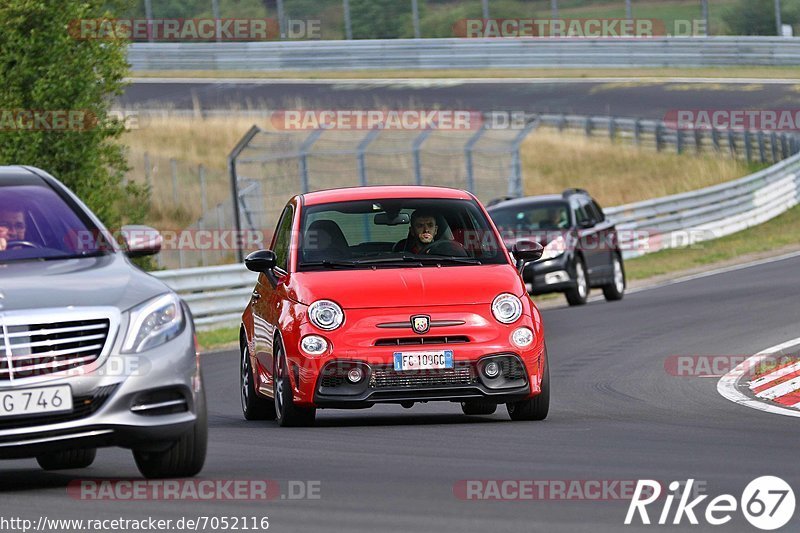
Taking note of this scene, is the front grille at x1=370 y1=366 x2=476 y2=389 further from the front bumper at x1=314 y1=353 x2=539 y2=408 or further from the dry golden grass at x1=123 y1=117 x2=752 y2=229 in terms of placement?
the dry golden grass at x1=123 y1=117 x2=752 y2=229

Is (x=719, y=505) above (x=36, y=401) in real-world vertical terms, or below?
below

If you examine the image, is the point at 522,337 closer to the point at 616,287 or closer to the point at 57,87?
the point at 57,87

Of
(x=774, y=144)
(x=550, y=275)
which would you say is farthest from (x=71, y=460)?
(x=774, y=144)

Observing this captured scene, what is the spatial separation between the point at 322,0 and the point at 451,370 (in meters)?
41.3

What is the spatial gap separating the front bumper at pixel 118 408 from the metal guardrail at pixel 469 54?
4244cm

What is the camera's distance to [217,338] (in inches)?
872

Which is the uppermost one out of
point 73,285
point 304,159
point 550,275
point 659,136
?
point 73,285

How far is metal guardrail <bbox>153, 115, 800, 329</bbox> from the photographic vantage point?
916 inches

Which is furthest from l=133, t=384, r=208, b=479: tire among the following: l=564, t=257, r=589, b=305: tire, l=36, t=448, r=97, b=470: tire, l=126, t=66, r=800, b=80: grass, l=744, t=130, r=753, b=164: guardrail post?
l=126, t=66, r=800, b=80: grass

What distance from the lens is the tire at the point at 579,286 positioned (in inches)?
971

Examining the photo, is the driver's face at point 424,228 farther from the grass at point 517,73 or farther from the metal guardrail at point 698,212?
the grass at point 517,73

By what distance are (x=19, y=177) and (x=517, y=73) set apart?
44.8m

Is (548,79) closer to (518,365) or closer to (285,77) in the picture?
(285,77)

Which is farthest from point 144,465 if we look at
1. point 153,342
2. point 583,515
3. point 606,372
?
point 606,372
